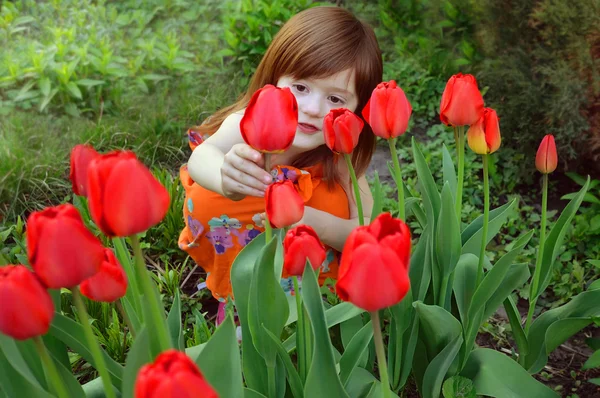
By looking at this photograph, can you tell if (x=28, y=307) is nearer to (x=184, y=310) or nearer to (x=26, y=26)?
Result: (x=184, y=310)

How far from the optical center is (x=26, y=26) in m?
4.36

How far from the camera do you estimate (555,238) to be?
1536 mm

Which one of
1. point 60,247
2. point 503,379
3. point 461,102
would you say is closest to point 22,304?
point 60,247

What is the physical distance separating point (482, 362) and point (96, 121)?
2.46m

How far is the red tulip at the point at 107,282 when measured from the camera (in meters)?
0.97

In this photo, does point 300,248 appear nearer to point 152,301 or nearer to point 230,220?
point 152,301

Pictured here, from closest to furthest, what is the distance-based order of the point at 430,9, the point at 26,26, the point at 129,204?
the point at 129,204 < the point at 430,9 < the point at 26,26

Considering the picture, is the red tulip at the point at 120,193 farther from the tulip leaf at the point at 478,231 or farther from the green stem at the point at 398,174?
the tulip leaf at the point at 478,231

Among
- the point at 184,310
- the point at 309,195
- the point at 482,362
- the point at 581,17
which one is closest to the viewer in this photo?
the point at 482,362

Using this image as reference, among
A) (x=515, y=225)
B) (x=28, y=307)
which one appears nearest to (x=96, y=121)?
(x=515, y=225)

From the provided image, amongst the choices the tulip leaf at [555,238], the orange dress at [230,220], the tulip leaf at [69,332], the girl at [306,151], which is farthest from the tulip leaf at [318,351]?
the orange dress at [230,220]

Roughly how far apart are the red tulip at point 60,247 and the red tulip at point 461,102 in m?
0.69

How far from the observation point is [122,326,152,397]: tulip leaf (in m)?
0.82

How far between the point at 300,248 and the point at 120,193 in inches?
13.8
